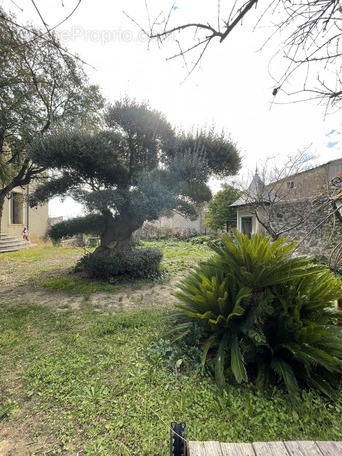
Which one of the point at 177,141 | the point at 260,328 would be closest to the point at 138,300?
the point at 260,328

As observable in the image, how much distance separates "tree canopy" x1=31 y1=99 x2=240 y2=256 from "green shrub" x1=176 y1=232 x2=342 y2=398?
9.74ft

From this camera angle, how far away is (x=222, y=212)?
1346 centimetres

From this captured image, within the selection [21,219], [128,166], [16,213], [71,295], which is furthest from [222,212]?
[16,213]

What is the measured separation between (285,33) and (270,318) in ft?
7.52

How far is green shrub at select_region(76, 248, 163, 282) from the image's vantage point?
17.8 ft

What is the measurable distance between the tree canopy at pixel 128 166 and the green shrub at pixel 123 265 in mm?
375

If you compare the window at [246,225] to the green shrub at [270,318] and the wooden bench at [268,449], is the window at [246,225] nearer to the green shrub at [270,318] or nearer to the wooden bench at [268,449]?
the green shrub at [270,318]

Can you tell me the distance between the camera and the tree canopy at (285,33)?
118 cm

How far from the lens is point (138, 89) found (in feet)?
16.3

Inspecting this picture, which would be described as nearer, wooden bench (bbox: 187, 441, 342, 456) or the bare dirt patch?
wooden bench (bbox: 187, 441, 342, 456)

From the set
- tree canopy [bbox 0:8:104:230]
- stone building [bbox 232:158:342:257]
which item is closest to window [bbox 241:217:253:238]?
stone building [bbox 232:158:342:257]

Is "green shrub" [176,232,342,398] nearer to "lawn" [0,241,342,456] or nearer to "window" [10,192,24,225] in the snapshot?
"lawn" [0,241,342,456]

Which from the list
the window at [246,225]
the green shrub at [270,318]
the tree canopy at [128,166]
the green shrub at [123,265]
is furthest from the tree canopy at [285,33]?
the window at [246,225]

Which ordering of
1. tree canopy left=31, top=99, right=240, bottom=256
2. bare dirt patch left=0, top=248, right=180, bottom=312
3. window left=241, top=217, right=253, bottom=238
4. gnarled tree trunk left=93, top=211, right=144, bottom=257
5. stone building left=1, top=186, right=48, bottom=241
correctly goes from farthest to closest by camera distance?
stone building left=1, top=186, right=48, bottom=241 < window left=241, top=217, right=253, bottom=238 < gnarled tree trunk left=93, top=211, right=144, bottom=257 < tree canopy left=31, top=99, right=240, bottom=256 < bare dirt patch left=0, top=248, right=180, bottom=312
